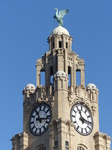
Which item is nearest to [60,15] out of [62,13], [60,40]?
[62,13]

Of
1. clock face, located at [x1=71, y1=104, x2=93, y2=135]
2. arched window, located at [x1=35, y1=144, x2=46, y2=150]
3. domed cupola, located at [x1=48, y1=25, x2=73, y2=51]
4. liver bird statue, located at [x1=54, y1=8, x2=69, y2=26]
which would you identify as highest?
liver bird statue, located at [x1=54, y1=8, x2=69, y2=26]

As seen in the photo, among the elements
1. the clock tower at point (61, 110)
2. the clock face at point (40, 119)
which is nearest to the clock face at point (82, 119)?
the clock tower at point (61, 110)

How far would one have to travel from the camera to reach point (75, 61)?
91.1 metres

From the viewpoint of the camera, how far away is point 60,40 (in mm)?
92125

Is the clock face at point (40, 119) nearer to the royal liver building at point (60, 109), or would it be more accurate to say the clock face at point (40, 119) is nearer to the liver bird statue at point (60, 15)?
the royal liver building at point (60, 109)

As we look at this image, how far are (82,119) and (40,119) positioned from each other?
4.70m

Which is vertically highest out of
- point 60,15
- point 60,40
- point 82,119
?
point 60,15

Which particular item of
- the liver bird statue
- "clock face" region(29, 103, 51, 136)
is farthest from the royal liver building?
the liver bird statue

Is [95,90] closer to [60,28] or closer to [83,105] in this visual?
[83,105]

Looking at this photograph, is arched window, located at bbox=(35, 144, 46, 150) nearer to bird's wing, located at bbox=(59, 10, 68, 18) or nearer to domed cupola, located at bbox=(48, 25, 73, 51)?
domed cupola, located at bbox=(48, 25, 73, 51)

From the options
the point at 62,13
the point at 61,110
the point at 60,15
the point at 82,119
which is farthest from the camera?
the point at 60,15

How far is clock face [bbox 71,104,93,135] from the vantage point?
3382 inches

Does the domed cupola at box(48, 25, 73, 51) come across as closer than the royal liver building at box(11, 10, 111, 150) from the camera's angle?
No

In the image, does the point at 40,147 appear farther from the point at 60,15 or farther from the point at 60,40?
the point at 60,15
